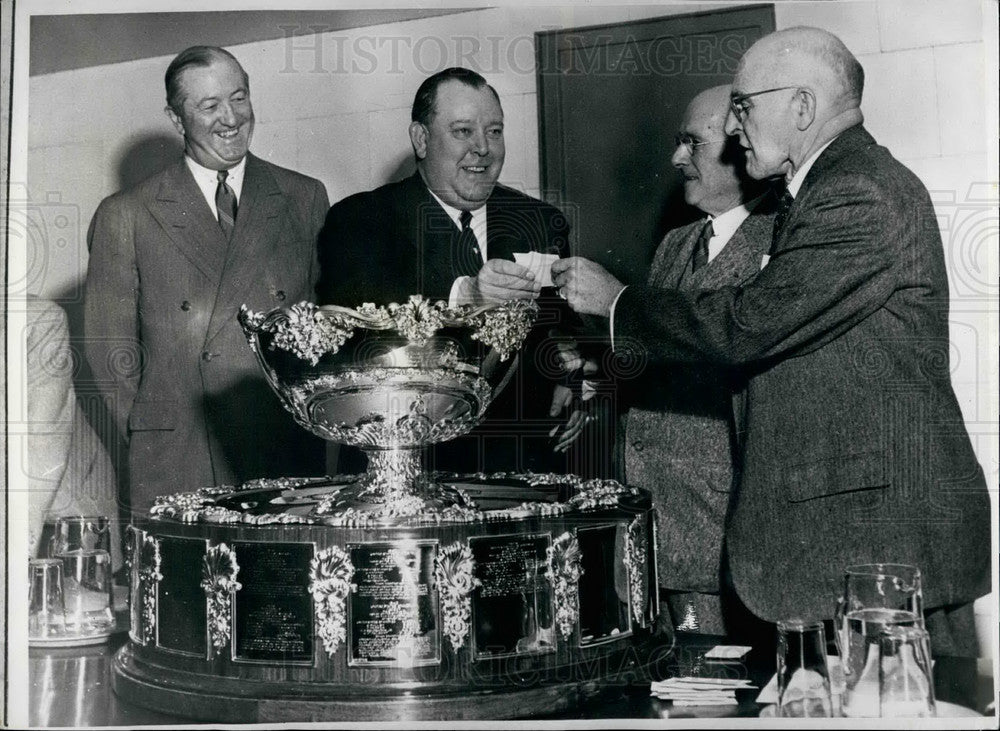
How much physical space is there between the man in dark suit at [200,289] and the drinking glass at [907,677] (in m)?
1.39

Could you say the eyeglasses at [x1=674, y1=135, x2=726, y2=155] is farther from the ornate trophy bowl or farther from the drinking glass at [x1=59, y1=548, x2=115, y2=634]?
the drinking glass at [x1=59, y1=548, x2=115, y2=634]

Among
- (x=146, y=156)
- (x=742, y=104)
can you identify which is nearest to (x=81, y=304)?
(x=146, y=156)

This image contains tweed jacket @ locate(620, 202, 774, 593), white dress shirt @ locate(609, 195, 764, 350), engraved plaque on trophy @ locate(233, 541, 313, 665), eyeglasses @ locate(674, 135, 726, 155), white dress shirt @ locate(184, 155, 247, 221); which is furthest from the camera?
white dress shirt @ locate(184, 155, 247, 221)

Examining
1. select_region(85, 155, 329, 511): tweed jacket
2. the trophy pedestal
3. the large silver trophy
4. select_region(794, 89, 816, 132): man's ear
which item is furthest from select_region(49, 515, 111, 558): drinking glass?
select_region(794, 89, 816, 132): man's ear

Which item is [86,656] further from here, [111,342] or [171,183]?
[171,183]

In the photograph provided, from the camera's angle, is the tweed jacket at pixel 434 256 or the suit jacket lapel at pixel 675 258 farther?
the tweed jacket at pixel 434 256

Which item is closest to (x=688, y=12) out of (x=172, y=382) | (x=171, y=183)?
(x=171, y=183)

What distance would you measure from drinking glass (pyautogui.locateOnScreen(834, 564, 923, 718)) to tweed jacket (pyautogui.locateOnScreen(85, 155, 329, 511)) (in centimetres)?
131

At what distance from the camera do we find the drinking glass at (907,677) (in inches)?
59.8

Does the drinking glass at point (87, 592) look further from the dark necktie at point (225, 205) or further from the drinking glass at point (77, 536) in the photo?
the dark necktie at point (225, 205)

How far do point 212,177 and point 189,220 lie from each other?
0.12 meters

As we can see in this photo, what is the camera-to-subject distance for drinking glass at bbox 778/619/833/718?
1572mm

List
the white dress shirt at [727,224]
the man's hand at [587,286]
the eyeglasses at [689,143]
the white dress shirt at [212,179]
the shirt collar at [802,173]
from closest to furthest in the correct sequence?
the shirt collar at [802,173]
the man's hand at [587,286]
the white dress shirt at [727,224]
the eyeglasses at [689,143]
the white dress shirt at [212,179]

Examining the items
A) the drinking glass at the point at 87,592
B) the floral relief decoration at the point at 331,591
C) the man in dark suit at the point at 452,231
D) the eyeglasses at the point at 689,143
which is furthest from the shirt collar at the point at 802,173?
the drinking glass at the point at 87,592
